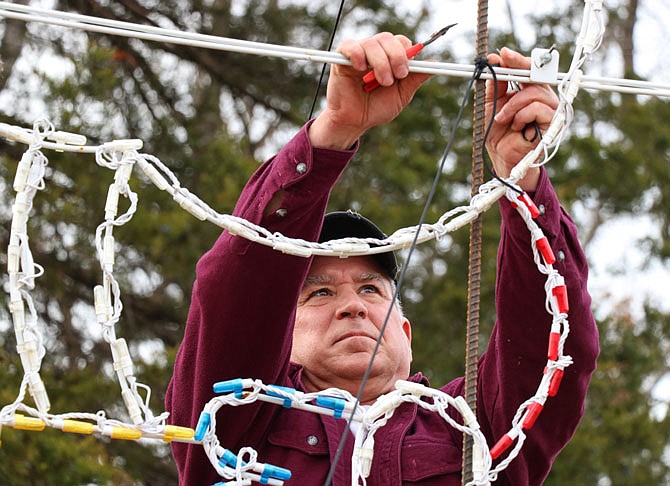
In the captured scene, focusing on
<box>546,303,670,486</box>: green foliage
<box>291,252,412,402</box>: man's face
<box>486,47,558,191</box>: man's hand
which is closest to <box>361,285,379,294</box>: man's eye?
<box>291,252,412,402</box>: man's face

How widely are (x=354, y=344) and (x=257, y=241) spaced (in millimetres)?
554

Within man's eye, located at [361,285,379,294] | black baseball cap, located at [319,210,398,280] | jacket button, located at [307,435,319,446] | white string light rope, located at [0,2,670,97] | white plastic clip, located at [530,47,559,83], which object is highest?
white plastic clip, located at [530,47,559,83]

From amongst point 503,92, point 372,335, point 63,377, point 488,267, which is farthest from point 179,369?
point 488,267

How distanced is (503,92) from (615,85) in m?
0.20

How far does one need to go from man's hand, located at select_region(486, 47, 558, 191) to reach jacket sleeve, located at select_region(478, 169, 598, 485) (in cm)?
6

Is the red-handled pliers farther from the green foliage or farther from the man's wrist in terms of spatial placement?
the green foliage

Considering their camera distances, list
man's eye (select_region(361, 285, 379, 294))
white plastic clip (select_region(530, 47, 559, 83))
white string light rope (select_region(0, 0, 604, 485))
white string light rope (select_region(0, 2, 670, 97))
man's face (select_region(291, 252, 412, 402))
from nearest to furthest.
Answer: white string light rope (select_region(0, 0, 604, 485)) < white string light rope (select_region(0, 2, 670, 97)) < white plastic clip (select_region(530, 47, 559, 83)) < man's face (select_region(291, 252, 412, 402)) < man's eye (select_region(361, 285, 379, 294))

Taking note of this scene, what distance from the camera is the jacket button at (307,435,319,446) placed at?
2369 mm

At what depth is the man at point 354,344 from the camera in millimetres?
2197

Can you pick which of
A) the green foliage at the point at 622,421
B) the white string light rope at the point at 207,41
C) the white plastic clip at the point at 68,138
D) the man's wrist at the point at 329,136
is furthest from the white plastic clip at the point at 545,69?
the green foliage at the point at 622,421

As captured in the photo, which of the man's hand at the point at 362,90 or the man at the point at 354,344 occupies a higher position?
the man's hand at the point at 362,90

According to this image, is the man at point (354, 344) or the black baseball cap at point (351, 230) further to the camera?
the black baseball cap at point (351, 230)

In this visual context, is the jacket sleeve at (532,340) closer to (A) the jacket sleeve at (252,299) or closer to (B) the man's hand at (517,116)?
(B) the man's hand at (517,116)

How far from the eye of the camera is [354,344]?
2.52m
